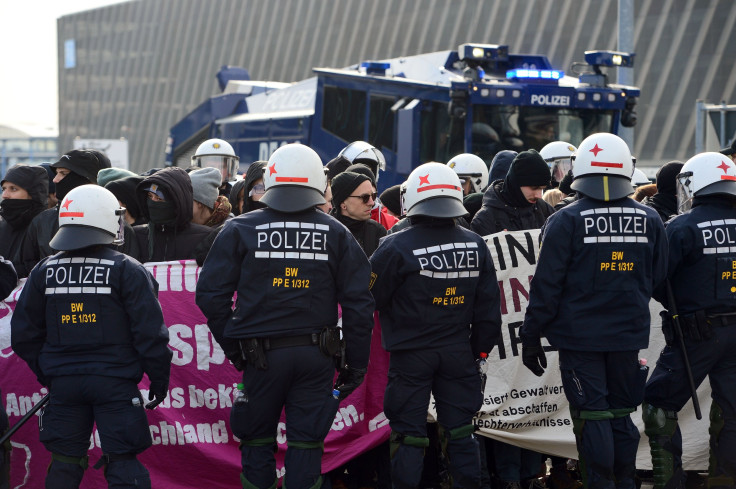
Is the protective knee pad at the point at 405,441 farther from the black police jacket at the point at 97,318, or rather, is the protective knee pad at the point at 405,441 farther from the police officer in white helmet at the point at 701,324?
the police officer in white helmet at the point at 701,324

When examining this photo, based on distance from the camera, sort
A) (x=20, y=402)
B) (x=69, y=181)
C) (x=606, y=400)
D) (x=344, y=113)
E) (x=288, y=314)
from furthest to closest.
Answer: (x=344, y=113)
(x=69, y=181)
(x=20, y=402)
(x=606, y=400)
(x=288, y=314)

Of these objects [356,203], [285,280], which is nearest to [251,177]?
[356,203]

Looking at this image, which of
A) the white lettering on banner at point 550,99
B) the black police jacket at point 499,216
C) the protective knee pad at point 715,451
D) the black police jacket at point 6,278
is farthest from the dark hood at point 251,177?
the white lettering on banner at point 550,99

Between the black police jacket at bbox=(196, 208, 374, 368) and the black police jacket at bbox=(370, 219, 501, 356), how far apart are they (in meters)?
0.31

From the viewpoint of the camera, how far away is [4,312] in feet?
21.2

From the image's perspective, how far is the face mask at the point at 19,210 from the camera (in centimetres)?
711

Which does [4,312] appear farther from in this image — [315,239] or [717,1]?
[717,1]

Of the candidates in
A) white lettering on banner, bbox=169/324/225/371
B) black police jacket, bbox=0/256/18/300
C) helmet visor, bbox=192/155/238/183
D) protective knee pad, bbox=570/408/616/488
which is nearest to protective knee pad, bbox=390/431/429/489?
protective knee pad, bbox=570/408/616/488

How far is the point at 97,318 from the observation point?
526cm

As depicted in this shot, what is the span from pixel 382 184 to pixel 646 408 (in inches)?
285

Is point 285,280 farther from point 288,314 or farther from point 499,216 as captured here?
point 499,216

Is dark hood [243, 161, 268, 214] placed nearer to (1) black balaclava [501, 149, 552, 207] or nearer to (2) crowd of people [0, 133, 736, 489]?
(2) crowd of people [0, 133, 736, 489]

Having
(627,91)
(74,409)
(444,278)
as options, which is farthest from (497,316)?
(627,91)

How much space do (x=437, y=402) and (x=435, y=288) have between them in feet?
2.16
